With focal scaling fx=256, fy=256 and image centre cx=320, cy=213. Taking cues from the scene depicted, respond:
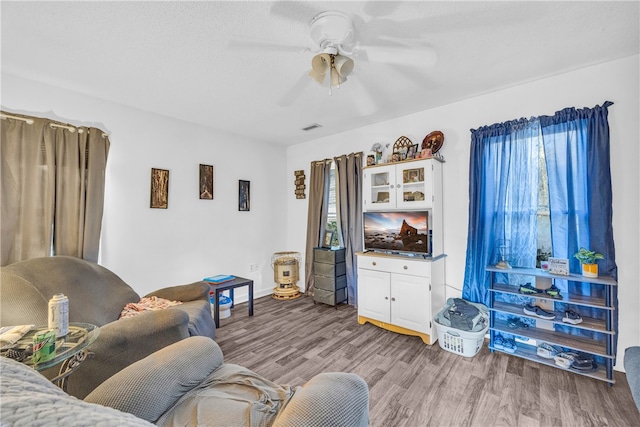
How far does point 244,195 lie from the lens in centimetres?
383

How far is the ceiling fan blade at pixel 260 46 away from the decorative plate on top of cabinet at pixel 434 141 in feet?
5.78

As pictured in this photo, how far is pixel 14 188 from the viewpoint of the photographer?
6.81ft

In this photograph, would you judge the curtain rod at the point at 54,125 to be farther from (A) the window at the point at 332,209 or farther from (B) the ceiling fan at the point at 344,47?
(A) the window at the point at 332,209

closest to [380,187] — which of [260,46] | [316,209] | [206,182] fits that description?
[316,209]

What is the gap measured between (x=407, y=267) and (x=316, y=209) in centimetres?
175

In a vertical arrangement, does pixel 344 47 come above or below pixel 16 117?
above

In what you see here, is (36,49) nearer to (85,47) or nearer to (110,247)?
(85,47)

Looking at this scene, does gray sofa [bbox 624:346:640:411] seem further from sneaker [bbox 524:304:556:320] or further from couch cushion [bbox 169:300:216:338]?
couch cushion [bbox 169:300:216:338]

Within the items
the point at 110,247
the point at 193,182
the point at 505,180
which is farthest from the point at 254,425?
the point at 193,182

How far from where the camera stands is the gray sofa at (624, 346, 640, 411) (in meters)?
1.20

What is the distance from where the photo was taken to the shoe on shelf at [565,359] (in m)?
2.02

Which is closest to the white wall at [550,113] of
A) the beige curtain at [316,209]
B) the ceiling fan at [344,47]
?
the beige curtain at [316,209]

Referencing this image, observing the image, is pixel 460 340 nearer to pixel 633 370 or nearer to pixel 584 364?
pixel 584 364

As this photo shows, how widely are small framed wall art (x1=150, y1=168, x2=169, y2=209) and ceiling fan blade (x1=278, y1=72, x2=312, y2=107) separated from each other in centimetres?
161
